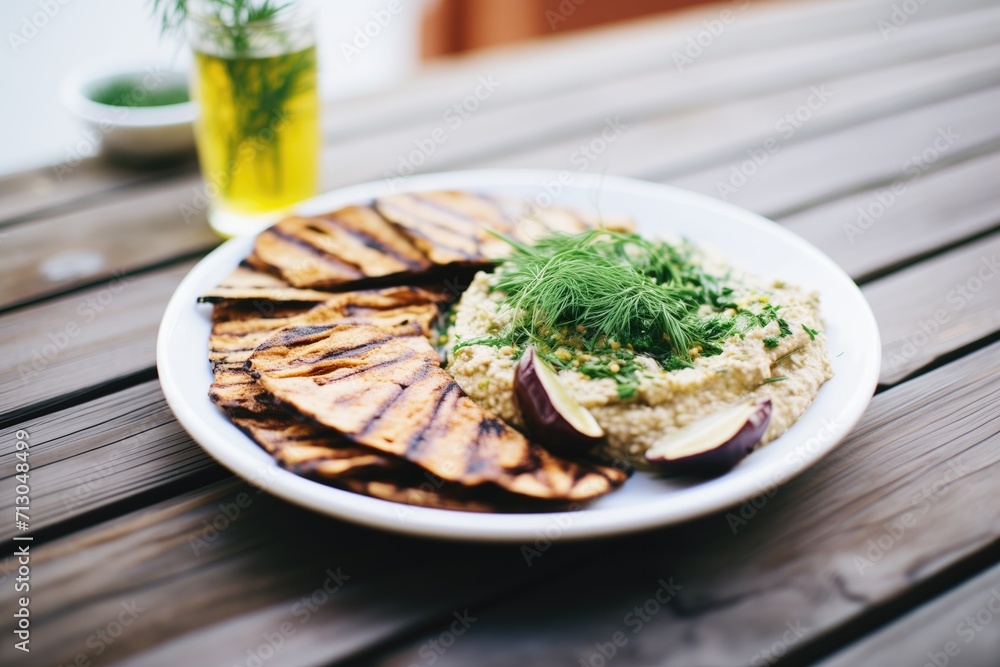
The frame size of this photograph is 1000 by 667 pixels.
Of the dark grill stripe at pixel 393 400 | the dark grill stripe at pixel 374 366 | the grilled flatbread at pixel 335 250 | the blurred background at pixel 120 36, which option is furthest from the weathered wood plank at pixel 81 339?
the blurred background at pixel 120 36

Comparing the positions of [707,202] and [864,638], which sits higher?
[707,202]

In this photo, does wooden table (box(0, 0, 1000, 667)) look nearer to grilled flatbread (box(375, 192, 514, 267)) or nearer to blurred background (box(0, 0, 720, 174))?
grilled flatbread (box(375, 192, 514, 267))

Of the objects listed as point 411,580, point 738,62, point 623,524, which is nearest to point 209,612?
point 411,580

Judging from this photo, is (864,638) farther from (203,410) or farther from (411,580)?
(203,410)

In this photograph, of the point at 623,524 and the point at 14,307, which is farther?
the point at 14,307

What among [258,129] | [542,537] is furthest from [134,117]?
[542,537]

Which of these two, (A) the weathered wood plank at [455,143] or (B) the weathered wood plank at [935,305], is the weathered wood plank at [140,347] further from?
(A) the weathered wood plank at [455,143]
